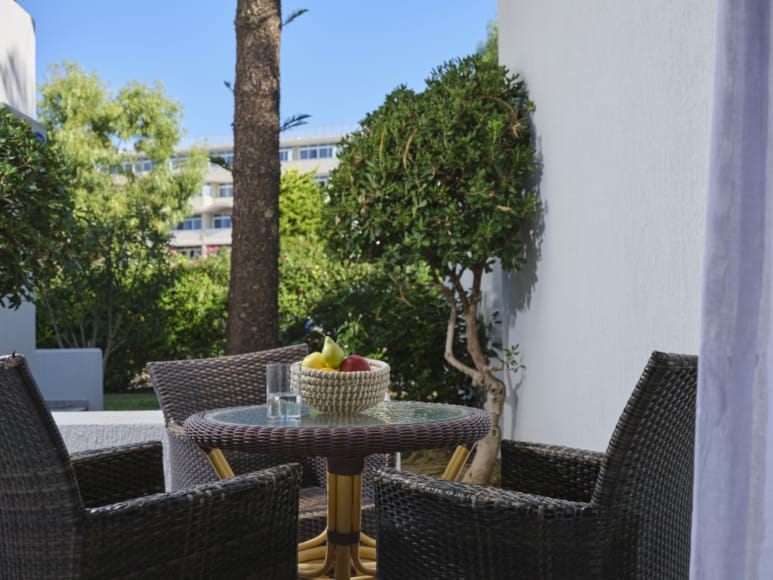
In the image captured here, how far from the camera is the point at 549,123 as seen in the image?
179 inches

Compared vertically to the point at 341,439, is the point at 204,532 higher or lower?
lower

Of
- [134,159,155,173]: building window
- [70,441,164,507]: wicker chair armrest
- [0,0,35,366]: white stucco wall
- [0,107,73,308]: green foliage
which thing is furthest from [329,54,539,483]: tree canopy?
[134,159,155,173]: building window

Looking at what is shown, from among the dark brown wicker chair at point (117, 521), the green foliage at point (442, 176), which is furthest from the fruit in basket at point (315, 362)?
the green foliage at point (442, 176)

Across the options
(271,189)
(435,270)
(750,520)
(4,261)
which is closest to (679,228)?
(750,520)

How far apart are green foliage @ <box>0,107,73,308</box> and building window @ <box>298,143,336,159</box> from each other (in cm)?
5261

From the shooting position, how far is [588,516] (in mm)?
1696

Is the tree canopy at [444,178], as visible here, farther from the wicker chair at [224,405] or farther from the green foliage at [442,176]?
the wicker chair at [224,405]

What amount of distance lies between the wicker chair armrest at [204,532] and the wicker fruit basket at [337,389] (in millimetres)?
329

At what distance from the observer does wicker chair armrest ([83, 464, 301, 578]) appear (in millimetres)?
1727

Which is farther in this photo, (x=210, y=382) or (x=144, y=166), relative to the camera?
(x=144, y=166)

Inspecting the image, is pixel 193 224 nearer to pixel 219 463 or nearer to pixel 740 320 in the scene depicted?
pixel 219 463

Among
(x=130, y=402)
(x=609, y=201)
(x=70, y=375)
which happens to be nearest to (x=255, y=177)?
(x=609, y=201)

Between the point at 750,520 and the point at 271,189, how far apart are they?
3.99 meters

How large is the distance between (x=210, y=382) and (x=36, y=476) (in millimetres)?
1481
